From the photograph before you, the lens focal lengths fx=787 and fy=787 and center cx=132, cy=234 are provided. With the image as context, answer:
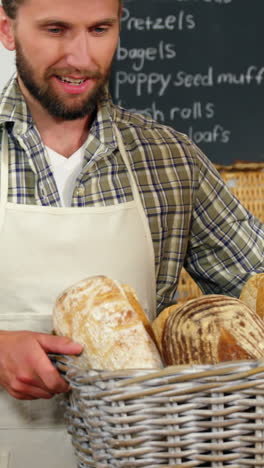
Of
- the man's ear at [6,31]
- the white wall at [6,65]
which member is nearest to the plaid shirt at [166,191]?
the man's ear at [6,31]

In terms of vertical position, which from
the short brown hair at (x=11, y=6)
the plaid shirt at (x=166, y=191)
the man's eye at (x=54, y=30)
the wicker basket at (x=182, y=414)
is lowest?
the wicker basket at (x=182, y=414)

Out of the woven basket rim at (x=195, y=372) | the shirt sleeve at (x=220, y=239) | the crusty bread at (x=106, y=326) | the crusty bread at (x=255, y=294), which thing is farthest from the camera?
the shirt sleeve at (x=220, y=239)

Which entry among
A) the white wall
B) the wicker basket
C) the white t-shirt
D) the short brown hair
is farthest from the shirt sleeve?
the white wall

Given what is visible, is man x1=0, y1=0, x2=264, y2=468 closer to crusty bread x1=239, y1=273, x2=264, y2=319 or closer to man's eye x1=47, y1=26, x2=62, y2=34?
man's eye x1=47, y1=26, x2=62, y2=34

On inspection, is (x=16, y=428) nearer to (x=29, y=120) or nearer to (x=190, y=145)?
(x=29, y=120)

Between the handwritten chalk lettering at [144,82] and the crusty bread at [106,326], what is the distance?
226cm

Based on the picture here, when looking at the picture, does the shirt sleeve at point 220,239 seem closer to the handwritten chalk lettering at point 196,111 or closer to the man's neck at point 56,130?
the man's neck at point 56,130

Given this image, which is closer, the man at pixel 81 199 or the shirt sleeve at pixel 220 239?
the man at pixel 81 199

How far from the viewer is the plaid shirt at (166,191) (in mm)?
1559

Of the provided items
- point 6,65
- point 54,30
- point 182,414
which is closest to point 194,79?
point 6,65

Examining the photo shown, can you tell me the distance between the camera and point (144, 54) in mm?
3256

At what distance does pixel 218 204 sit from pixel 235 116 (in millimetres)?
1569

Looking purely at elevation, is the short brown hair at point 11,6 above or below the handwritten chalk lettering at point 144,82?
below

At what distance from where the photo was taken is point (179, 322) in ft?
3.26
